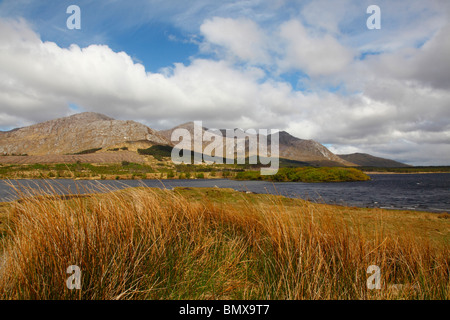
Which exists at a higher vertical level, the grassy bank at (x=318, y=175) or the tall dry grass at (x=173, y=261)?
the tall dry grass at (x=173, y=261)

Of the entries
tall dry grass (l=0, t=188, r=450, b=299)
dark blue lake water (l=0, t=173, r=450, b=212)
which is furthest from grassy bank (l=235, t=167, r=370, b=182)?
tall dry grass (l=0, t=188, r=450, b=299)

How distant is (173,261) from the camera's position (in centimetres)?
384

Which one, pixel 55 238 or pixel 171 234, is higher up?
pixel 55 238

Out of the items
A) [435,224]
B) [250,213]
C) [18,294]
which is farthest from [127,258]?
[435,224]

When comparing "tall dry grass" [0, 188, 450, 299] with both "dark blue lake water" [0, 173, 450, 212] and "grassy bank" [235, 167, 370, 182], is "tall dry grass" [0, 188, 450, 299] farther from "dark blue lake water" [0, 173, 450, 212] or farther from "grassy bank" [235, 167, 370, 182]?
"grassy bank" [235, 167, 370, 182]

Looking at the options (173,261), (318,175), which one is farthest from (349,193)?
(318,175)

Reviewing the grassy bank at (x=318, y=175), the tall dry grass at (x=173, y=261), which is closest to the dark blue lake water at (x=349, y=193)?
the tall dry grass at (x=173, y=261)

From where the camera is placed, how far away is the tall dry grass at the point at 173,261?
283 cm

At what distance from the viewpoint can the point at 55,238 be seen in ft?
9.75

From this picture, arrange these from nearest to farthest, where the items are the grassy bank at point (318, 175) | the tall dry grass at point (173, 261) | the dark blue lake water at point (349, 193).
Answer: the tall dry grass at point (173, 261) < the dark blue lake water at point (349, 193) < the grassy bank at point (318, 175)

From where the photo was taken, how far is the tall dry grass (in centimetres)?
283

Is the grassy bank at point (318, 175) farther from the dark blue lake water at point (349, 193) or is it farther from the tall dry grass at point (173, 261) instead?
the tall dry grass at point (173, 261)

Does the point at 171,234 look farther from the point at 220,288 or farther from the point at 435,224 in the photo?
the point at 435,224
